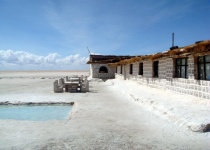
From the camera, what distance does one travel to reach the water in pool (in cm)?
963

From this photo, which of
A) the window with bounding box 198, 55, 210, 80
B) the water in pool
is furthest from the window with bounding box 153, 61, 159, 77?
the water in pool

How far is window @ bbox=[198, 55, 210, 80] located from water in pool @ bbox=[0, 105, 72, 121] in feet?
20.8


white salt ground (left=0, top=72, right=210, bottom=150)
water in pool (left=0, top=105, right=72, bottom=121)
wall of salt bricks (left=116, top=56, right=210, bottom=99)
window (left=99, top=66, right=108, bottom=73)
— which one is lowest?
water in pool (left=0, top=105, right=72, bottom=121)

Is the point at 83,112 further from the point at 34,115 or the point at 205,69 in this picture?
the point at 205,69

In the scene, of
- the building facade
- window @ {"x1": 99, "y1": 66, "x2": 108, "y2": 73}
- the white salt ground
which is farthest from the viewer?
window @ {"x1": 99, "y1": 66, "x2": 108, "y2": 73}

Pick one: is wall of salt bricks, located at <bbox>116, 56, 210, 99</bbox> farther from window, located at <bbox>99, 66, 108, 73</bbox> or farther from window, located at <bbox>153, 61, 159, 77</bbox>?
window, located at <bbox>99, 66, 108, 73</bbox>

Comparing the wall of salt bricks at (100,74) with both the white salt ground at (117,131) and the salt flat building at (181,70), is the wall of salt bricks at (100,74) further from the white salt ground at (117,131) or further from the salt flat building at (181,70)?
the white salt ground at (117,131)

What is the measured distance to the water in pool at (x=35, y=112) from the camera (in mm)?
9633

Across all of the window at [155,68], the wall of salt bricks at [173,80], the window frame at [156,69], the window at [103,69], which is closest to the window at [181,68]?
the wall of salt bricks at [173,80]

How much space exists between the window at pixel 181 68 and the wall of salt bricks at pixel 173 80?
24 centimetres

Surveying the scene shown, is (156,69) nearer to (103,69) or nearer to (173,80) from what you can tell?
(173,80)

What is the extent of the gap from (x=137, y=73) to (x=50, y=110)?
10.3m

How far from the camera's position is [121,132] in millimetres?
6445

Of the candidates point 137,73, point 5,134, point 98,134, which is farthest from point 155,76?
point 5,134
